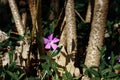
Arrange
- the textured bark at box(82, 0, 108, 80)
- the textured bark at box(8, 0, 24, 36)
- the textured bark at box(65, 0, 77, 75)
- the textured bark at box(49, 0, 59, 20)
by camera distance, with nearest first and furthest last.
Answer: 1. the textured bark at box(82, 0, 108, 80)
2. the textured bark at box(65, 0, 77, 75)
3. the textured bark at box(8, 0, 24, 36)
4. the textured bark at box(49, 0, 59, 20)

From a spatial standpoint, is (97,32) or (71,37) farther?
(71,37)

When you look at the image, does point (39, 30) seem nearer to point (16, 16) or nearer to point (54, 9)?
point (16, 16)

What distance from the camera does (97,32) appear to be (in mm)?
1967

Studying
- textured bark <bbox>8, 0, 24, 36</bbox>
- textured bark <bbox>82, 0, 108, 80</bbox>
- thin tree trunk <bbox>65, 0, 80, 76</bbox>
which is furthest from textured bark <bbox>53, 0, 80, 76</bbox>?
textured bark <bbox>8, 0, 24, 36</bbox>

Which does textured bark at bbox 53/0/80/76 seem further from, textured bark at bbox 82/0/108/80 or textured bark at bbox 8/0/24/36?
textured bark at bbox 8/0/24/36

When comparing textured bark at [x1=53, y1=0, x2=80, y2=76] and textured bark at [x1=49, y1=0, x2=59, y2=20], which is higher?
textured bark at [x1=49, y1=0, x2=59, y2=20]

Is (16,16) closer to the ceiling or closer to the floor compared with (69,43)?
closer to the ceiling

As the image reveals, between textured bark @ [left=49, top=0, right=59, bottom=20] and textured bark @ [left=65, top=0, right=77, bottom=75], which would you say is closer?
textured bark @ [left=65, top=0, right=77, bottom=75]

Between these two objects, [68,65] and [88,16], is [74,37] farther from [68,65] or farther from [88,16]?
[88,16]

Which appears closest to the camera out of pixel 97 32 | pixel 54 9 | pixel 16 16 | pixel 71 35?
pixel 97 32

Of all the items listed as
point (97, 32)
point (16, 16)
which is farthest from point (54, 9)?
point (97, 32)

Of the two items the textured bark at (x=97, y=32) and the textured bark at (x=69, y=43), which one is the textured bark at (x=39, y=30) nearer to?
the textured bark at (x=69, y=43)

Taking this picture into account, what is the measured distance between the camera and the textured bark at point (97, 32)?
1.89 metres

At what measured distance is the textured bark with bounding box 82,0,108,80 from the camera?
1888 millimetres
